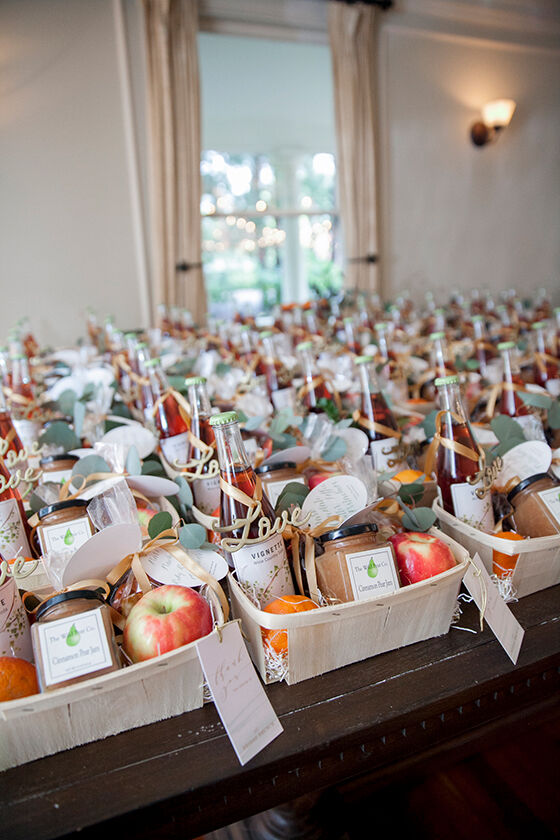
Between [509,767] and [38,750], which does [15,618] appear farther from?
[509,767]

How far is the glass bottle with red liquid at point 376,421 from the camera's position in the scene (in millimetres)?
1161

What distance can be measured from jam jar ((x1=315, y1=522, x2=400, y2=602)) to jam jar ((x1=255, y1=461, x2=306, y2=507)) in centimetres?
19

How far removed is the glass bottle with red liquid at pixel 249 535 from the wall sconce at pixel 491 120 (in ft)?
19.2

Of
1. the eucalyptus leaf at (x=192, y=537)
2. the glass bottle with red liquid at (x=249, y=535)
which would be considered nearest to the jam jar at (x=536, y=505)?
the glass bottle with red liquid at (x=249, y=535)

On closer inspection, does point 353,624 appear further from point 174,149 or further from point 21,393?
point 174,149

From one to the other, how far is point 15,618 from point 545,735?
143 cm

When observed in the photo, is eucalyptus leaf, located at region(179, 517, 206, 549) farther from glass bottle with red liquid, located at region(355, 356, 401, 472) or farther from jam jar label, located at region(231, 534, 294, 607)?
glass bottle with red liquid, located at region(355, 356, 401, 472)

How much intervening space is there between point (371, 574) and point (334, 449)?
387mm

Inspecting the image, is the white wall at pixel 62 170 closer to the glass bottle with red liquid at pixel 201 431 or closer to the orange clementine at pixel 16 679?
the glass bottle with red liquid at pixel 201 431

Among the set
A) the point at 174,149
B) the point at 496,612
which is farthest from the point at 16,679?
the point at 174,149

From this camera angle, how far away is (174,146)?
431cm

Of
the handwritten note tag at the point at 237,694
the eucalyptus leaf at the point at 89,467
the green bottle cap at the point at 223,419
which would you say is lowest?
the handwritten note tag at the point at 237,694

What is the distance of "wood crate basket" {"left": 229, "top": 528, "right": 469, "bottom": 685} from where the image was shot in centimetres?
65

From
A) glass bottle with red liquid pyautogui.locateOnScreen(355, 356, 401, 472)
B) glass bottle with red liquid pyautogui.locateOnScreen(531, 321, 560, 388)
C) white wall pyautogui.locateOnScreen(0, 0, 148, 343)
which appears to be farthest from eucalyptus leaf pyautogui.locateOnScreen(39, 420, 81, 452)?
white wall pyautogui.locateOnScreen(0, 0, 148, 343)
